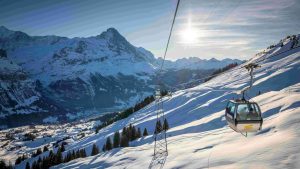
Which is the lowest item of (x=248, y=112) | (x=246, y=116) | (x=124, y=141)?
(x=124, y=141)

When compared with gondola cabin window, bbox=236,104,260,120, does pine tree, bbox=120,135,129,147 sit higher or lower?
lower

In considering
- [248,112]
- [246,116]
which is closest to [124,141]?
[246,116]

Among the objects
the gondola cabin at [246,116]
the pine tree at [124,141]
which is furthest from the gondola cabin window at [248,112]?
the pine tree at [124,141]

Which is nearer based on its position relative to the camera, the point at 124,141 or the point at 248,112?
the point at 248,112

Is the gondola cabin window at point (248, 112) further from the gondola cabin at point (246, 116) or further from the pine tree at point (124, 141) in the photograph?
the pine tree at point (124, 141)

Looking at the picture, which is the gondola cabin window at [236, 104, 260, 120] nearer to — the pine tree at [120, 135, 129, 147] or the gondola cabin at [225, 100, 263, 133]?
the gondola cabin at [225, 100, 263, 133]

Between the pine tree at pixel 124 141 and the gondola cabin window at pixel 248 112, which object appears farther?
the pine tree at pixel 124 141

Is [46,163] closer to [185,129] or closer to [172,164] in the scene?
[185,129]

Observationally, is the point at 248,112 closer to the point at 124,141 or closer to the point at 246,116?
the point at 246,116

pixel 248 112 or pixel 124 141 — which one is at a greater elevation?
pixel 248 112

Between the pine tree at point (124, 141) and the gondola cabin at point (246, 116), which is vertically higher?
the gondola cabin at point (246, 116)

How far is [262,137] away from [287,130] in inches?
162

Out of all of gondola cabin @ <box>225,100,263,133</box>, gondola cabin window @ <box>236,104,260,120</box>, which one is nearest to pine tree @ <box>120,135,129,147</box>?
gondola cabin @ <box>225,100,263,133</box>

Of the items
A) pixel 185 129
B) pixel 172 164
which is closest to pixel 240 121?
pixel 172 164
